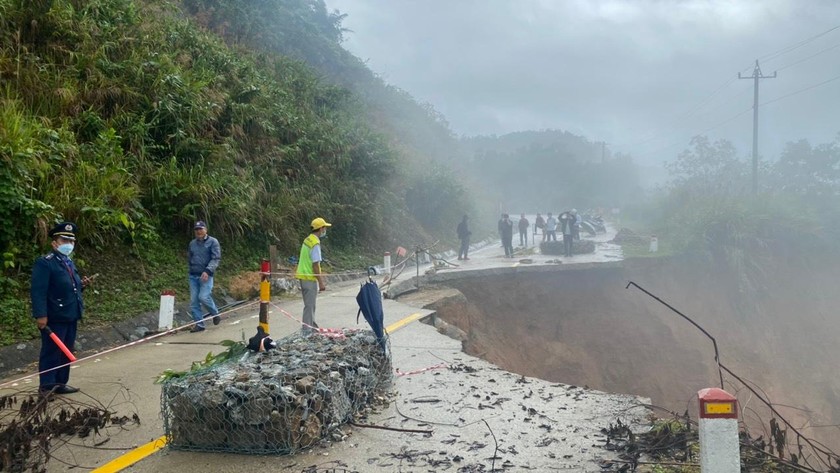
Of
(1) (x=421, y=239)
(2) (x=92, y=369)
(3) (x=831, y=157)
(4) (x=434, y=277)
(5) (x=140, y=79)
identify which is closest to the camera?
(2) (x=92, y=369)

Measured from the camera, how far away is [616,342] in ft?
66.5

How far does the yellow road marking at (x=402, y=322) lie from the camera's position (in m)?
10.1

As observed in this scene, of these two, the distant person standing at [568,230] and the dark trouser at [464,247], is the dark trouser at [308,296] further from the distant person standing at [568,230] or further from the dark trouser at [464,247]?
the distant person standing at [568,230]

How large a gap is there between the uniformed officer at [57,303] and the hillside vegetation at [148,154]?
213cm

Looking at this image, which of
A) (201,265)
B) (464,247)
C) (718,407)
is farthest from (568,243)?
(718,407)

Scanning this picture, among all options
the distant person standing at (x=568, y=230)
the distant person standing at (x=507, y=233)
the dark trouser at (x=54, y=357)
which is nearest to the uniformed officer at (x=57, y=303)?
the dark trouser at (x=54, y=357)

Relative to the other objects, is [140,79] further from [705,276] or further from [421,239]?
[705,276]

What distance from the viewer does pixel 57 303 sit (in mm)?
6102

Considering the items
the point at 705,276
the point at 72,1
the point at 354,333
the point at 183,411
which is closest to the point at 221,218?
the point at 72,1

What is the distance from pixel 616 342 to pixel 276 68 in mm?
16906

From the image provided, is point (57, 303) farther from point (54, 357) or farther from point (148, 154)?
point (148, 154)

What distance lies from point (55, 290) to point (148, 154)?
6.96 m

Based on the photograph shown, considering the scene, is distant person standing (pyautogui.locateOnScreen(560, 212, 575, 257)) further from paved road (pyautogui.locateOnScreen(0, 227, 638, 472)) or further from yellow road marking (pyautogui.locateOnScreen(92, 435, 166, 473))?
yellow road marking (pyautogui.locateOnScreen(92, 435, 166, 473))

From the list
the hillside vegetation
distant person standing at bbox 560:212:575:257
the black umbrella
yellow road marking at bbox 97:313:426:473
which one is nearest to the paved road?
yellow road marking at bbox 97:313:426:473
